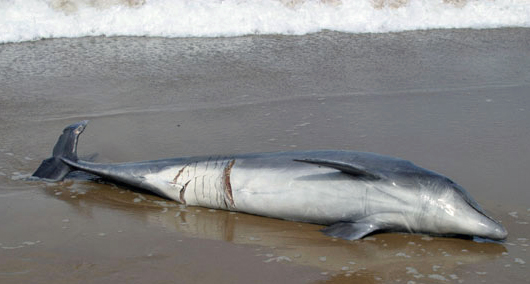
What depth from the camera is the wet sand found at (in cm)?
413

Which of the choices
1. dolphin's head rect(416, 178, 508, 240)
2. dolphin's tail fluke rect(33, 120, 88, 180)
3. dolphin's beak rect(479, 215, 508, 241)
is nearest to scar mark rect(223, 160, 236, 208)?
dolphin's tail fluke rect(33, 120, 88, 180)

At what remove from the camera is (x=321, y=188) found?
4.86m

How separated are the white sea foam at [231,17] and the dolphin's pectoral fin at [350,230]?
24.5ft

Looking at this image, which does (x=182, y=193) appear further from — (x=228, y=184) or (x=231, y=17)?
(x=231, y=17)

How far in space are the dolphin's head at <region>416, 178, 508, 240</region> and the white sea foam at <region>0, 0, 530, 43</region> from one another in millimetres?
7508

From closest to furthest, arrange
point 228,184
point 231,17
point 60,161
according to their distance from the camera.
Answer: point 228,184 < point 60,161 < point 231,17

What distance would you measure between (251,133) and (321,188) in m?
1.85

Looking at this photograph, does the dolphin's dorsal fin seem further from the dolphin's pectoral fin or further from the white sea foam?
the white sea foam

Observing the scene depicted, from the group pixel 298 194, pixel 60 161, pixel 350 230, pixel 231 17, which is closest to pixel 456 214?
pixel 350 230

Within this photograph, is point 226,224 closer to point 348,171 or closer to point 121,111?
point 348,171

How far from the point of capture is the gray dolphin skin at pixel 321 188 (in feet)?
15.1

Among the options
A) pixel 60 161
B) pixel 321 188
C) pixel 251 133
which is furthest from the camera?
pixel 251 133

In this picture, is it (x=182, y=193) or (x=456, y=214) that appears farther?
(x=182, y=193)

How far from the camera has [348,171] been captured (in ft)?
15.4
